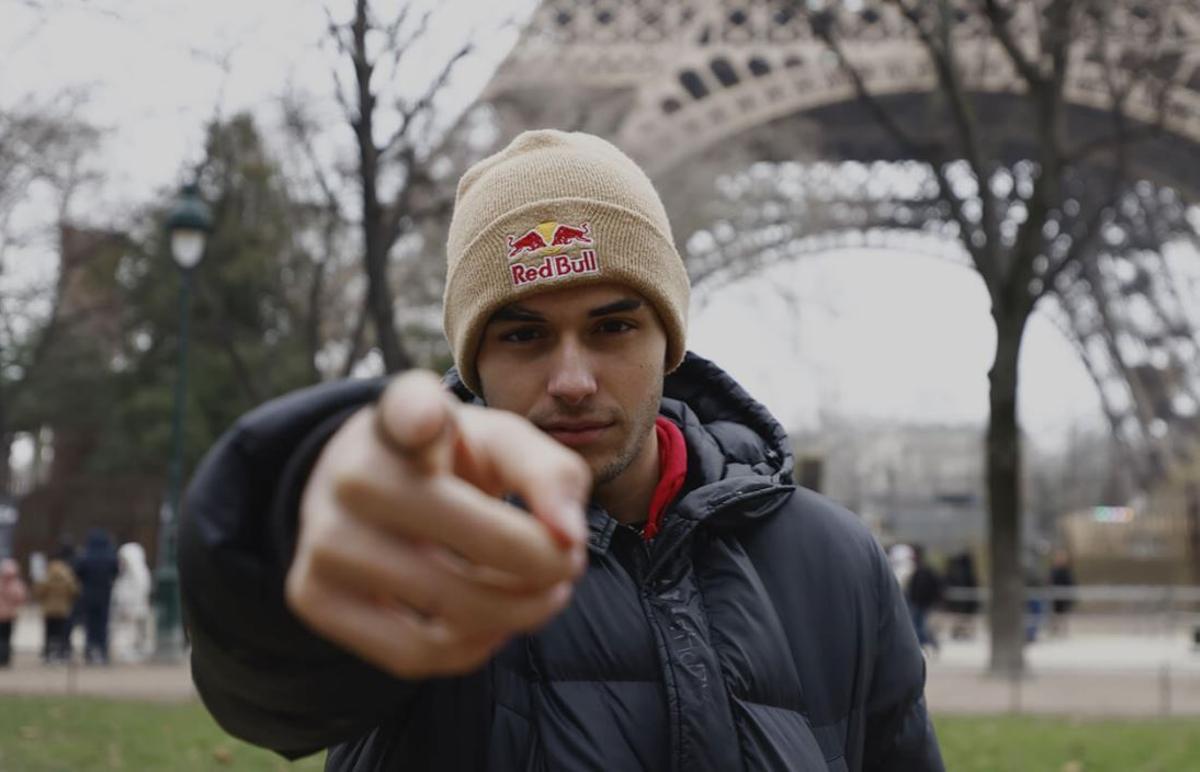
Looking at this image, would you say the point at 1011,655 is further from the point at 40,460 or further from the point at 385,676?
the point at 40,460

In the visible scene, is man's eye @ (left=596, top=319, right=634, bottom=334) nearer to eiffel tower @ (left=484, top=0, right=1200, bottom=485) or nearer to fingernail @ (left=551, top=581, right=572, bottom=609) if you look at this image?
fingernail @ (left=551, top=581, right=572, bottom=609)

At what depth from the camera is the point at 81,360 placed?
37594 mm

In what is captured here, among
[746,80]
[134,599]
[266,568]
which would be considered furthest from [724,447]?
[746,80]

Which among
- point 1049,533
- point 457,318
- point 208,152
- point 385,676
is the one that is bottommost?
point 1049,533

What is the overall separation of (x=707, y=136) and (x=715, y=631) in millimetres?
33854

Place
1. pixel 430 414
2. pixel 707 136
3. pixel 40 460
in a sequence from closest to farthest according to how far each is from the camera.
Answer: pixel 430 414 → pixel 707 136 → pixel 40 460

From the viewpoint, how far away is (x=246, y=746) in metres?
9.34

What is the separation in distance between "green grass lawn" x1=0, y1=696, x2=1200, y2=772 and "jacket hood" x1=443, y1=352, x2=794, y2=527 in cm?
631

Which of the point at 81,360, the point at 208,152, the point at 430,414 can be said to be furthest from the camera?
the point at 81,360

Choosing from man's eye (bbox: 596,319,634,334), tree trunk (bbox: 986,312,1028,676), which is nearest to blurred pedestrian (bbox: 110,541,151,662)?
tree trunk (bbox: 986,312,1028,676)

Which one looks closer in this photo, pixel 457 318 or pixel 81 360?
pixel 457 318

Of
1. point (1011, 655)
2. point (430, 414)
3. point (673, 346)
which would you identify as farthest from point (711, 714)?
point (1011, 655)

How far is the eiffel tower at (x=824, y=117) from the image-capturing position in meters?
32.6

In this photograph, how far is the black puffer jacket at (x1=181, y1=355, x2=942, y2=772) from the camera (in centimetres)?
129
